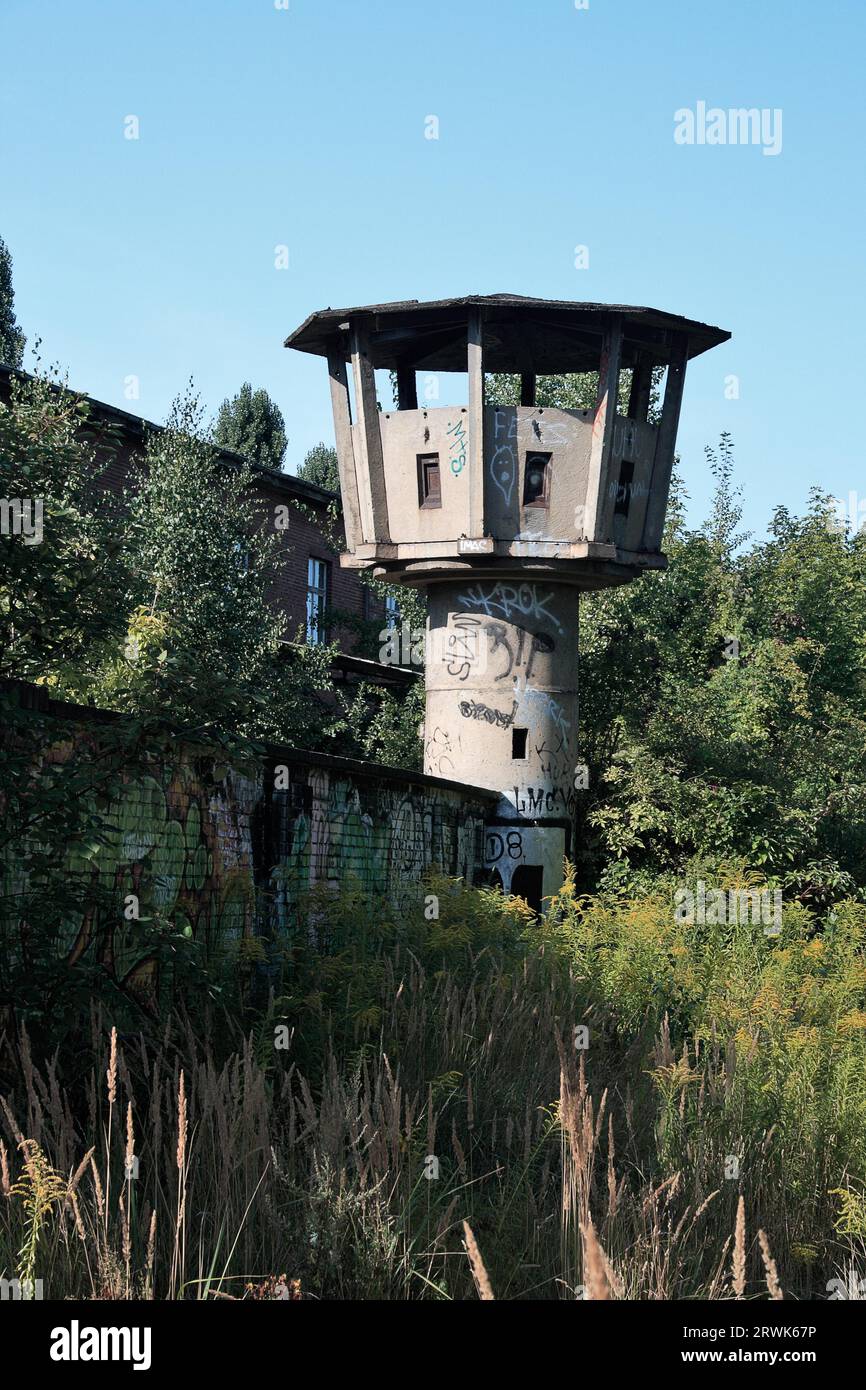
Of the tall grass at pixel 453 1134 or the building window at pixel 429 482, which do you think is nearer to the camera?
the tall grass at pixel 453 1134

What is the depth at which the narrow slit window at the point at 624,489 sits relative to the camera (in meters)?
18.7

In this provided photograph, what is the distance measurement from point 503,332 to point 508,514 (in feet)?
9.59

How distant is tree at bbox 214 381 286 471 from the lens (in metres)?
49.7

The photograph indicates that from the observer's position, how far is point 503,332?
19359 mm

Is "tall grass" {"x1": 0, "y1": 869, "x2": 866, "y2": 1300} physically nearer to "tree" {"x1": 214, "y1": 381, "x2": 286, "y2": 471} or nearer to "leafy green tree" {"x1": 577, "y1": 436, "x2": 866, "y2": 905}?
"leafy green tree" {"x1": 577, "y1": 436, "x2": 866, "y2": 905}

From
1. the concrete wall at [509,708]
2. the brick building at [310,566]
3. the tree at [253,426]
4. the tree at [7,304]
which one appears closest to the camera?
the concrete wall at [509,708]

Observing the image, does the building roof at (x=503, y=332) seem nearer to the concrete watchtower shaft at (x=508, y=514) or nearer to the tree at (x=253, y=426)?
the concrete watchtower shaft at (x=508, y=514)

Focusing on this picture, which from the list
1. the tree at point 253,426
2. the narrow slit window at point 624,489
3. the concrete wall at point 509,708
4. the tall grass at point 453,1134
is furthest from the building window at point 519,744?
the tree at point 253,426

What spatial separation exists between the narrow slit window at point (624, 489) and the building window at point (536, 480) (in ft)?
3.60

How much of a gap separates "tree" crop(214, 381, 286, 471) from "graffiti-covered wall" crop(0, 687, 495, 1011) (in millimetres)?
35345

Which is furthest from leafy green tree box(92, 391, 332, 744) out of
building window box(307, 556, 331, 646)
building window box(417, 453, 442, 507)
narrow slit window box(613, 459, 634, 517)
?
building window box(307, 556, 331, 646)

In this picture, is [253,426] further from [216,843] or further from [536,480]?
[216,843]

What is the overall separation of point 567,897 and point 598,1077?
634 centimetres

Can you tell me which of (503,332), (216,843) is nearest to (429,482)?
(503,332)
